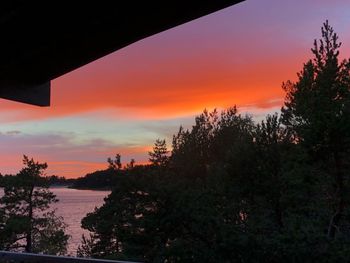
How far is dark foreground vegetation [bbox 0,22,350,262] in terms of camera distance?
13789 mm

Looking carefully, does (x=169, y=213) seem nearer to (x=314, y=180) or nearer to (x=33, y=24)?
(x=314, y=180)

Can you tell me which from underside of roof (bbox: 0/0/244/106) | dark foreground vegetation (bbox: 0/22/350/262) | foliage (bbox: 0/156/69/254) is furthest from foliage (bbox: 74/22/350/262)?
underside of roof (bbox: 0/0/244/106)

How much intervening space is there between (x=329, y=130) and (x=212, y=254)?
8068mm

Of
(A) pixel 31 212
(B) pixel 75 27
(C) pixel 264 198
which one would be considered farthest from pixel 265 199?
(B) pixel 75 27

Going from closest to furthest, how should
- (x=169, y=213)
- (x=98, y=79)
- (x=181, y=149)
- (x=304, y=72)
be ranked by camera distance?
(x=98, y=79), (x=169, y=213), (x=304, y=72), (x=181, y=149)

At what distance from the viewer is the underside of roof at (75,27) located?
5.77 ft

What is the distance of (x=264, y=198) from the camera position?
19.5 m

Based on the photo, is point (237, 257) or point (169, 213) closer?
point (237, 257)

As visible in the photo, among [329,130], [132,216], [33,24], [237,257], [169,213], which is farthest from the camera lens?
[329,130]

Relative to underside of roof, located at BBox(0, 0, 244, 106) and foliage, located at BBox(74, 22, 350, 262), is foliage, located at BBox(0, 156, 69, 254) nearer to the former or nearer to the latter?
foliage, located at BBox(74, 22, 350, 262)

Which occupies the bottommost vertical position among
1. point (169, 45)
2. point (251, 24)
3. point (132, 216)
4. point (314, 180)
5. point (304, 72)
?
point (132, 216)

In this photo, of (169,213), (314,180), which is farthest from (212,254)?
(314,180)

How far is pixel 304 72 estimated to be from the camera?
23250mm

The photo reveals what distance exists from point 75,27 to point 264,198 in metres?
18.2
